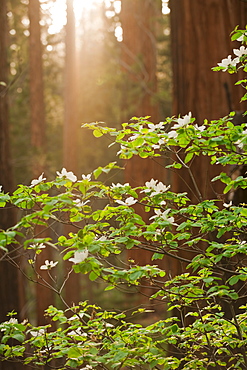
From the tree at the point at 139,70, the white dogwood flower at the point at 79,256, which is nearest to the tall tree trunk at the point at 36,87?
the tree at the point at 139,70

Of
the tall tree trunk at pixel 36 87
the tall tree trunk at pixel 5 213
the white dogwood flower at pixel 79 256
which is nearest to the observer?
the white dogwood flower at pixel 79 256

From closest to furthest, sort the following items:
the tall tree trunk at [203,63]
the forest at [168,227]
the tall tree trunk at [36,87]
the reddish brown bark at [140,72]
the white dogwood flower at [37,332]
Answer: the forest at [168,227] < the white dogwood flower at [37,332] < the tall tree trunk at [203,63] < the reddish brown bark at [140,72] < the tall tree trunk at [36,87]

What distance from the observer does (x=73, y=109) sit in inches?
625

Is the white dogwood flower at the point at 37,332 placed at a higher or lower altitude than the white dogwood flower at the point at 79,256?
lower

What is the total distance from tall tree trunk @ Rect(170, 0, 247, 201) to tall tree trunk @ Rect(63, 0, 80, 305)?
10.1 metres

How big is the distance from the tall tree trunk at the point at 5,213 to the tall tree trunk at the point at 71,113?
741cm

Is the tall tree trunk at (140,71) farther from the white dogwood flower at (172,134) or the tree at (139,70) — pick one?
the white dogwood flower at (172,134)

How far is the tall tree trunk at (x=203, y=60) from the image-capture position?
5082mm

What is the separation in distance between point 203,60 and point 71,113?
10894 mm

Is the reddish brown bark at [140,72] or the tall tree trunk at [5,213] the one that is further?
the reddish brown bark at [140,72]

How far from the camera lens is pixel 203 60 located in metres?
5.25

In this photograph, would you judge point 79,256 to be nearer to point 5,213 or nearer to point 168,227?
point 168,227

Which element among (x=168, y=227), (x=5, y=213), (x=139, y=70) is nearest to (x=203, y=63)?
(x=168, y=227)

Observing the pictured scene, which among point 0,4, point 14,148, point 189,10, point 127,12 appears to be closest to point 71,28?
point 127,12
